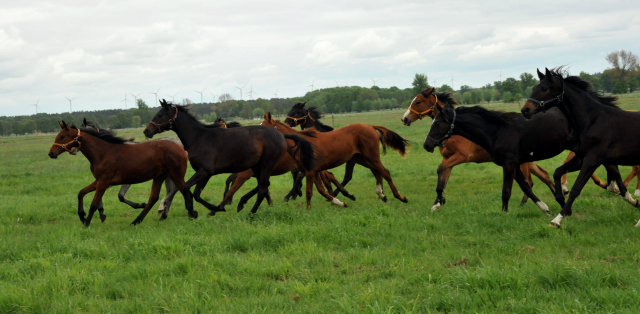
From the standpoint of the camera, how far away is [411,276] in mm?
4805

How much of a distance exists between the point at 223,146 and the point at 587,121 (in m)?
5.78

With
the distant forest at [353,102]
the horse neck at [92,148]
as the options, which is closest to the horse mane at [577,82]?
the horse neck at [92,148]

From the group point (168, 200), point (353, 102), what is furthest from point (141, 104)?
point (168, 200)

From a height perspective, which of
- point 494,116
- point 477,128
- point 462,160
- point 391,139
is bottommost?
point 462,160

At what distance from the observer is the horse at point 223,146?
8719mm

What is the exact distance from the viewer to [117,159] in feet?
28.6

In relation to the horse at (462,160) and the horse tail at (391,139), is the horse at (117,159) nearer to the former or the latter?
the horse tail at (391,139)

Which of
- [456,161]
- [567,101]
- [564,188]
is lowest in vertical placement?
[564,188]

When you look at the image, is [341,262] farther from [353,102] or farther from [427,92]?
[353,102]

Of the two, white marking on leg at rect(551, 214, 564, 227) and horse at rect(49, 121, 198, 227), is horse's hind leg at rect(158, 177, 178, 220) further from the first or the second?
white marking on leg at rect(551, 214, 564, 227)

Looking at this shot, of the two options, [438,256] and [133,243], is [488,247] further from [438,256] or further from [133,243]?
[133,243]

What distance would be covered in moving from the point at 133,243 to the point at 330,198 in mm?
4030

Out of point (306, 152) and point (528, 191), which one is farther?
point (306, 152)

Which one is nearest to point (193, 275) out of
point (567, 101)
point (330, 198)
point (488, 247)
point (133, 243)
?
point (133, 243)
